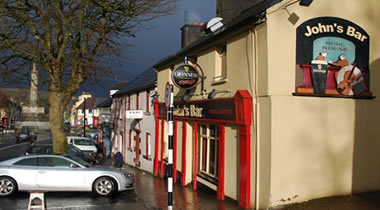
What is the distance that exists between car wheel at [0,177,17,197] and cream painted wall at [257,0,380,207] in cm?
789

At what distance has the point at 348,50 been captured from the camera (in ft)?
29.4

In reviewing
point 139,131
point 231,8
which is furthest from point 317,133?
point 139,131

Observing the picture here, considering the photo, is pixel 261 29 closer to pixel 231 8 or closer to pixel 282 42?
pixel 282 42

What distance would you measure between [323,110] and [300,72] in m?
1.12

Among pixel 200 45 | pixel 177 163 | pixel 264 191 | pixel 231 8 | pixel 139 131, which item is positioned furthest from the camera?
pixel 139 131

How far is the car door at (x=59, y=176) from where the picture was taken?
11234mm

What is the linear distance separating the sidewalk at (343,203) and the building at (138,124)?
1177cm

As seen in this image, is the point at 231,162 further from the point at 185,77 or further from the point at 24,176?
the point at 24,176

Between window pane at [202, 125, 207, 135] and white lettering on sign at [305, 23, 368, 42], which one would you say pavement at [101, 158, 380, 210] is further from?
white lettering on sign at [305, 23, 368, 42]

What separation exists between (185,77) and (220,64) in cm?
123

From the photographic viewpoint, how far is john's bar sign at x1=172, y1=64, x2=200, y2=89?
37.3 ft

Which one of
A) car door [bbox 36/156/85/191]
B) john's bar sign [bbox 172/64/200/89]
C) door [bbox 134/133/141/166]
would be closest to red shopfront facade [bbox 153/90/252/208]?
john's bar sign [bbox 172/64/200/89]

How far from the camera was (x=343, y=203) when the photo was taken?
819cm

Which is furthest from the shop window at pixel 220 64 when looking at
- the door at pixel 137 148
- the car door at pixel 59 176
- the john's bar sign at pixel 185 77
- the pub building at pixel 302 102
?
the door at pixel 137 148
